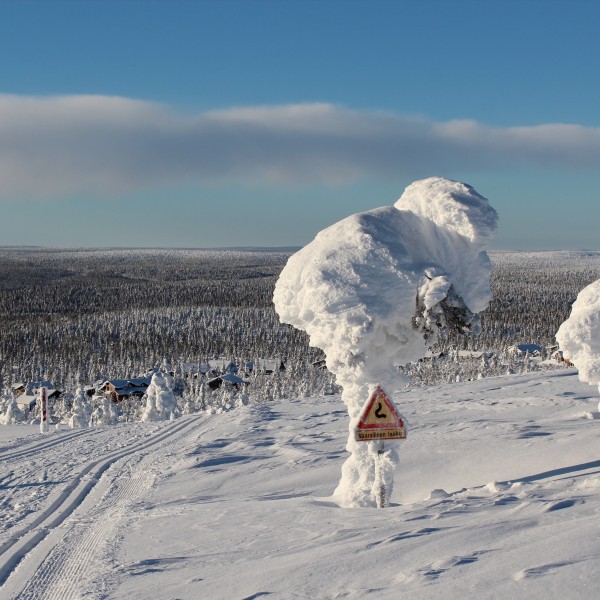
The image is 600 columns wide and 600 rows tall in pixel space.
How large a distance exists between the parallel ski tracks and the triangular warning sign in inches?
177

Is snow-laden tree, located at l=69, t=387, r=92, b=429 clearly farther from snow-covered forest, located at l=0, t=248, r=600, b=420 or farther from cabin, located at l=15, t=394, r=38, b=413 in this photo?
cabin, located at l=15, t=394, r=38, b=413

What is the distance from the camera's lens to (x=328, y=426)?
19.1 metres

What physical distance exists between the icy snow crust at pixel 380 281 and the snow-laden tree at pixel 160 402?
89.1ft

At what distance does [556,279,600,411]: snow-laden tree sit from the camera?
10805 millimetres

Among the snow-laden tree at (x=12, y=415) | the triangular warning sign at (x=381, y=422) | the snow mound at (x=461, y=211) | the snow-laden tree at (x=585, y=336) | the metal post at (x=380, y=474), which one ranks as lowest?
the snow-laden tree at (x=12, y=415)

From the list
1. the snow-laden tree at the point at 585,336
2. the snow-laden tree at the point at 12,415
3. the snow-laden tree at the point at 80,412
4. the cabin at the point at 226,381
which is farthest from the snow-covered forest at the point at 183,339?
the snow-laden tree at the point at 585,336

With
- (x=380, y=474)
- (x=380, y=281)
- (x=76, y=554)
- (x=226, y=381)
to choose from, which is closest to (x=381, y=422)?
(x=380, y=474)

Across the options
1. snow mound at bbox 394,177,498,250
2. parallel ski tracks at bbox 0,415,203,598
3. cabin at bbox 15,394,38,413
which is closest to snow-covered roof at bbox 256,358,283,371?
cabin at bbox 15,394,38,413

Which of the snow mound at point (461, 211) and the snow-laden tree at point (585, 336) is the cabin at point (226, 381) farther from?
the snow mound at point (461, 211)

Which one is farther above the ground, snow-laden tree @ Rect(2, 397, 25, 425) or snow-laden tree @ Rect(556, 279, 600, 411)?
snow-laden tree @ Rect(556, 279, 600, 411)

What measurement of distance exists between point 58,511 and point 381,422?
589 cm

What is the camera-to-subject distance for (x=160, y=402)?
37.0 meters

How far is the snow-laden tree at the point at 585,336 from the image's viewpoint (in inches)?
425

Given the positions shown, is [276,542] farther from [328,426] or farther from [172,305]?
[172,305]
